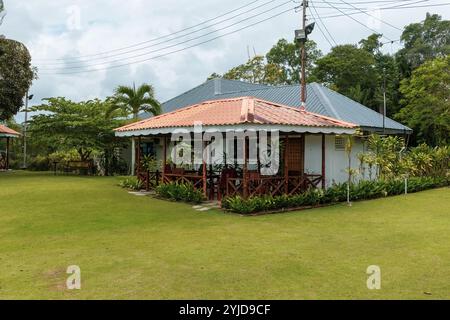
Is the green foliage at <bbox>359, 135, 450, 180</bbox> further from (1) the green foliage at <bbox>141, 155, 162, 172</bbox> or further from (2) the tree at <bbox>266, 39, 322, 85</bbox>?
(2) the tree at <bbox>266, 39, 322, 85</bbox>

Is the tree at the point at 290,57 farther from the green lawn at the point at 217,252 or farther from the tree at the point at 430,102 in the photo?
the green lawn at the point at 217,252

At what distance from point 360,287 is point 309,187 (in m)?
8.34

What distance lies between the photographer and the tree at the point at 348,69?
37.1 metres

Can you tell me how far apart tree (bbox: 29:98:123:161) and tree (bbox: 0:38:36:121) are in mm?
1092

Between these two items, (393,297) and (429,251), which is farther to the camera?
(429,251)

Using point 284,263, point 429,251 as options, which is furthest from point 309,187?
point 284,263

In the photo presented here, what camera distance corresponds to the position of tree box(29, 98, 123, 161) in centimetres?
2278

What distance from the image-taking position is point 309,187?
13.4m

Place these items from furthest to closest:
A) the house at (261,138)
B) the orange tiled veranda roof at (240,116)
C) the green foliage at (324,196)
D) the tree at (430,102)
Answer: the tree at (430,102)
the house at (261,138)
the orange tiled veranda roof at (240,116)
the green foliage at (324,196)

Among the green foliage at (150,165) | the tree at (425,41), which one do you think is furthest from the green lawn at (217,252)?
the tree at (425,41)

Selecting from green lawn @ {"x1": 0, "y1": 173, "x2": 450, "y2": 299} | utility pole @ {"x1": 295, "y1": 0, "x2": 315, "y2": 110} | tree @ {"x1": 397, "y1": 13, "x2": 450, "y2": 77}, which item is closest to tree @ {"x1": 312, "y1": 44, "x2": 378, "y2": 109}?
tree @ {"x1": 397, "y1": 13, "x2": 450, "y2": 77}

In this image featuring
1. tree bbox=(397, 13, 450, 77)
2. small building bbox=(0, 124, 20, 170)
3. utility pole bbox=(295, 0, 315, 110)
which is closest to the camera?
utility pole bbox=(295, 0, 315, 110)

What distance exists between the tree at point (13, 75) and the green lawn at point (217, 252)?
12.4m

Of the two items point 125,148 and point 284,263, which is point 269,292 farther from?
point 125,148
